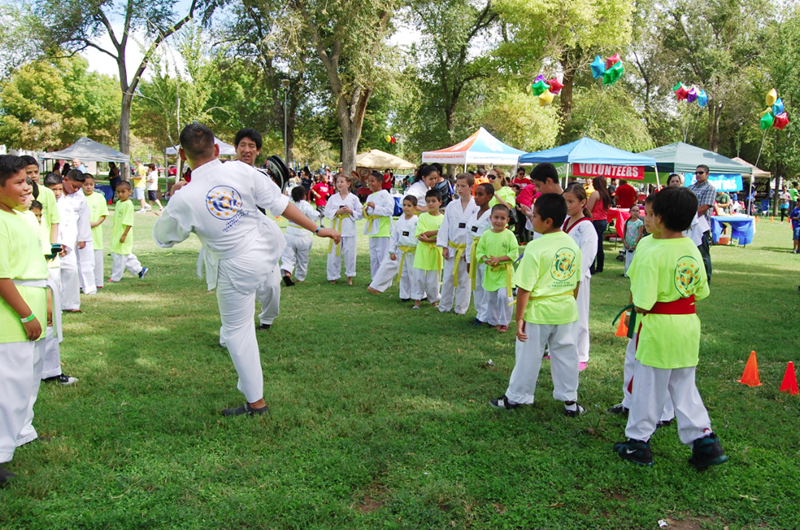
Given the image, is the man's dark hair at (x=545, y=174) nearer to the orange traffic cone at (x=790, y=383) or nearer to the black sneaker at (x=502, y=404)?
the black sneaker at (x=502, y=404)

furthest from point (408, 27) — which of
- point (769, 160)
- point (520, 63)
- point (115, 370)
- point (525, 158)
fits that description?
point (115, 370)

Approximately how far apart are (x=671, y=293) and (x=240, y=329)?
9.34 ft

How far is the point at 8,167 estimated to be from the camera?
3338 millimetres

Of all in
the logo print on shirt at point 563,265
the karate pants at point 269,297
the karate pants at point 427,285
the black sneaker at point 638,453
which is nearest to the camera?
the black sneaker at point 638,453

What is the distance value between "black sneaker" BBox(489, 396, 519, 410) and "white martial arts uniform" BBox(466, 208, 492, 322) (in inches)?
100

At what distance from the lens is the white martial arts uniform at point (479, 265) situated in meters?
7.13

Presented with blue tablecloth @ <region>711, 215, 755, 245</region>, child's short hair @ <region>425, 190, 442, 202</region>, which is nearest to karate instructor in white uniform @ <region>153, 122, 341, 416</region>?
child's short hair @ <region>425, 190, 442, 202</region>

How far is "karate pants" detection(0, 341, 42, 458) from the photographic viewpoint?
3.22 metres

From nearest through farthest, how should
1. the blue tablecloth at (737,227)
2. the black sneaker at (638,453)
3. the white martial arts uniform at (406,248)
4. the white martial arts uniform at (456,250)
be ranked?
the black sneaker at (638,453) → the white martial arts uniform at (456,250) → the white martial arts uniform at (406,248) → the blue tablecloth at (737,227)

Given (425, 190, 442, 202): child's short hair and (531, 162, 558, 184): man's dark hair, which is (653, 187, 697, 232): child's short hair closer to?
(531, 162, 558, 184): man's dark hair

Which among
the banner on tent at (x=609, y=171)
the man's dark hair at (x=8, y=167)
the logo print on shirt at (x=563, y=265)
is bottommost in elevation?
the logo print on shirt at (x=563, y=265)

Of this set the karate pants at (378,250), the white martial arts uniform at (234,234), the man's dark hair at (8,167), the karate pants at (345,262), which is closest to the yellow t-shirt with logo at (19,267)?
the man's dark hair at (8,167)

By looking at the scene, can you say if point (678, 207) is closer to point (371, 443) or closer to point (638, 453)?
point (638, 453)

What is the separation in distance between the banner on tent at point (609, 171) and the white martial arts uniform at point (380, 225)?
927cm
